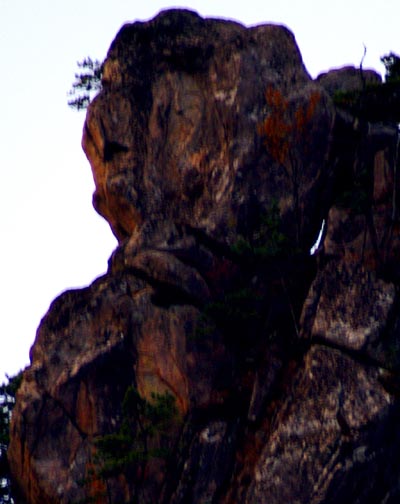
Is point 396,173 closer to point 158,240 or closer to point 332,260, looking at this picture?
point 332,260

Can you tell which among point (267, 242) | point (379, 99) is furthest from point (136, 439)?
point (379, 99)

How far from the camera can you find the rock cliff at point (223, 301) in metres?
49.1

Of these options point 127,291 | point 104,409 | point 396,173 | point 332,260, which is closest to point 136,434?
point 104,409

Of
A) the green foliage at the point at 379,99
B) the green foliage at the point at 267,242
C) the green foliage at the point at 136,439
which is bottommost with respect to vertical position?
the green foliage at the point at 136,439

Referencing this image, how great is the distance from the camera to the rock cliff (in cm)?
4909

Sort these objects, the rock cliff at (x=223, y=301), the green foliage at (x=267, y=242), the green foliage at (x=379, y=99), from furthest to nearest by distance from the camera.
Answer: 1. the green foliage at (x=379, y=99)
2. the green foliage at (x=267, y=242)
3. the rock cliff at (x=223, y=301)

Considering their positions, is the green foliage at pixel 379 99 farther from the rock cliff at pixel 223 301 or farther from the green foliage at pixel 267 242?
the green foliage at pixel 267 242

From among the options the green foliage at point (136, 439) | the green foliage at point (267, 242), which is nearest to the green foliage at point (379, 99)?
the green foliage at point (267, 242)

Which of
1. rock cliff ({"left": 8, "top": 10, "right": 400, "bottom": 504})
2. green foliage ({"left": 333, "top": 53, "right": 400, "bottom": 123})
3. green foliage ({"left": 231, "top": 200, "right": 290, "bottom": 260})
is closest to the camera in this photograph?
rock cliff ({"left": 8, "top": 10, "right": 400, "bottom": 504})

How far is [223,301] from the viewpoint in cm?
5228

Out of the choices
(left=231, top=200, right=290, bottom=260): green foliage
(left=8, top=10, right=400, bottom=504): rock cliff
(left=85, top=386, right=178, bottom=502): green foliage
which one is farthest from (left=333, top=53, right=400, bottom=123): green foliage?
(left=85, top=386, right=178, bottom=502): green foliage

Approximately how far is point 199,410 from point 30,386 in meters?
6.17

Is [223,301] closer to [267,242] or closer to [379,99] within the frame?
[267,242]

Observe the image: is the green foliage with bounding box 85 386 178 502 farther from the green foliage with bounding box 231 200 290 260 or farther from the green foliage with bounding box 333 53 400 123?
the green foliage with bounding box 333 53 400 123
